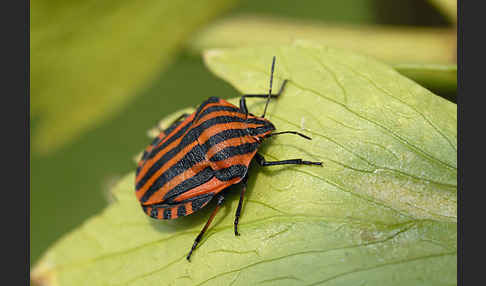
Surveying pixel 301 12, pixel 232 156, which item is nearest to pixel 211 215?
pixel 232 156

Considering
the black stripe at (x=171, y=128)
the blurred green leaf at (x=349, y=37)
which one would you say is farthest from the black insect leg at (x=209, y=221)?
the blurred green leaf at (x=349, y=37)

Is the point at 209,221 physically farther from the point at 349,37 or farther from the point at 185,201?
the point at 349,37

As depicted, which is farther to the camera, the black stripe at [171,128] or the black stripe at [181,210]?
the black stripe at [171,128]

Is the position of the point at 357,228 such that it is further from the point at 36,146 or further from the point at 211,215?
the point at 36,146

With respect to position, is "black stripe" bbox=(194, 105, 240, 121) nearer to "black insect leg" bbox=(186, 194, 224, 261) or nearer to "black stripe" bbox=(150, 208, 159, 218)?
"black insect leg" bbox=(186, 194, 224, 261)

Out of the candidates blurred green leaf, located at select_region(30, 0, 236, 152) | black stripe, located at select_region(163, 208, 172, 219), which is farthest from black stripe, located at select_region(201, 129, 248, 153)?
blurred green leaf, located at select_region(30, 0, 236, 152)

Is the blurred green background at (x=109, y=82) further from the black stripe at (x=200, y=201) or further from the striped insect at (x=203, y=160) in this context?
the black stripe at (x=200, y=201)
